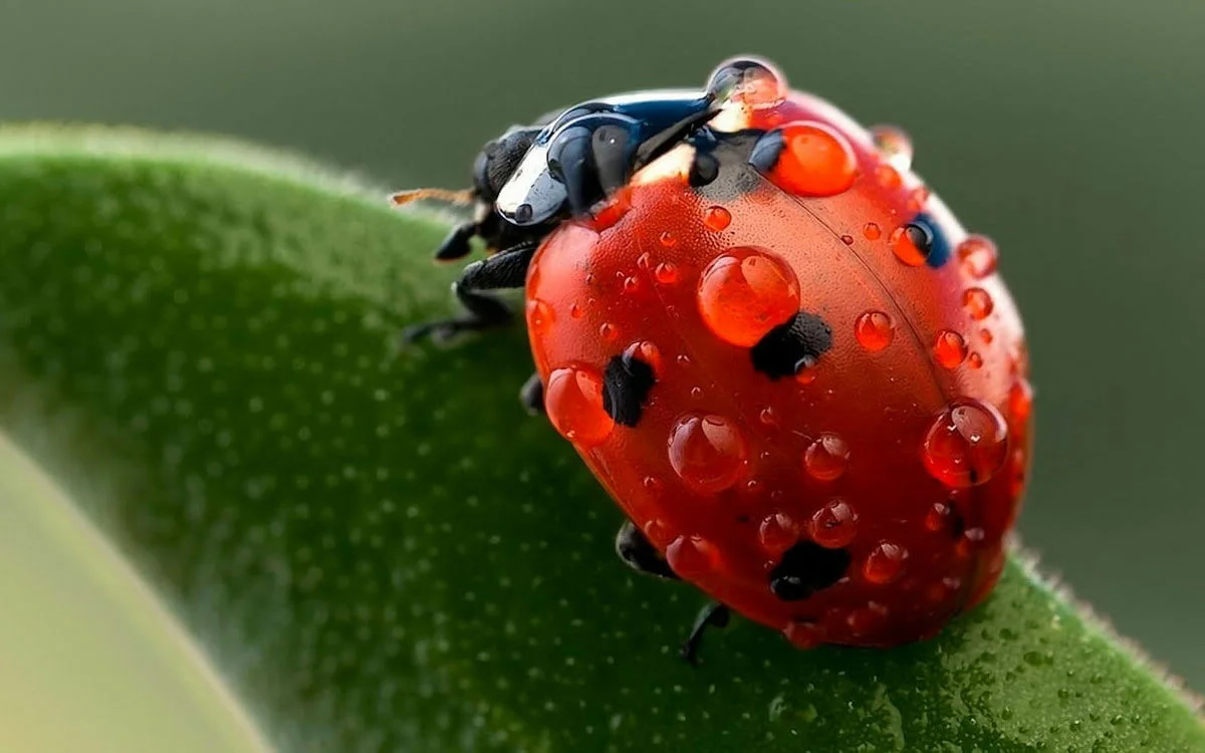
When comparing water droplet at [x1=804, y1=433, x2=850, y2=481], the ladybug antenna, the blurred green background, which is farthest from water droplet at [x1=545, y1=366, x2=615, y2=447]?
the blurred green background

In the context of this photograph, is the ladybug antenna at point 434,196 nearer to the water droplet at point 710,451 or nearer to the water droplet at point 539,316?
the water droplet at point 539,316

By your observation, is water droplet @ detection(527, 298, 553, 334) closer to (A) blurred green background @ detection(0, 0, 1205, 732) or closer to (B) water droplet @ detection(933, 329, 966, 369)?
(B) water droplet @ detection(933, 329, 966, 369)

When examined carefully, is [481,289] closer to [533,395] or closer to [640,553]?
[533,395]

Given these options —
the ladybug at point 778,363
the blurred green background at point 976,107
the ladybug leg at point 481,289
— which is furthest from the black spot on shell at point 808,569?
the blurred green background at point 976,107

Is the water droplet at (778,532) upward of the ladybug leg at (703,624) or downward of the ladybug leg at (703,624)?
upward

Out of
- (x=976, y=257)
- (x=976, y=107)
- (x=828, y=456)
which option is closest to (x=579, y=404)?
(x=828, y=456)

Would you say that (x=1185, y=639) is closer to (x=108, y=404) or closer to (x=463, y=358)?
(x=463, y=358)
